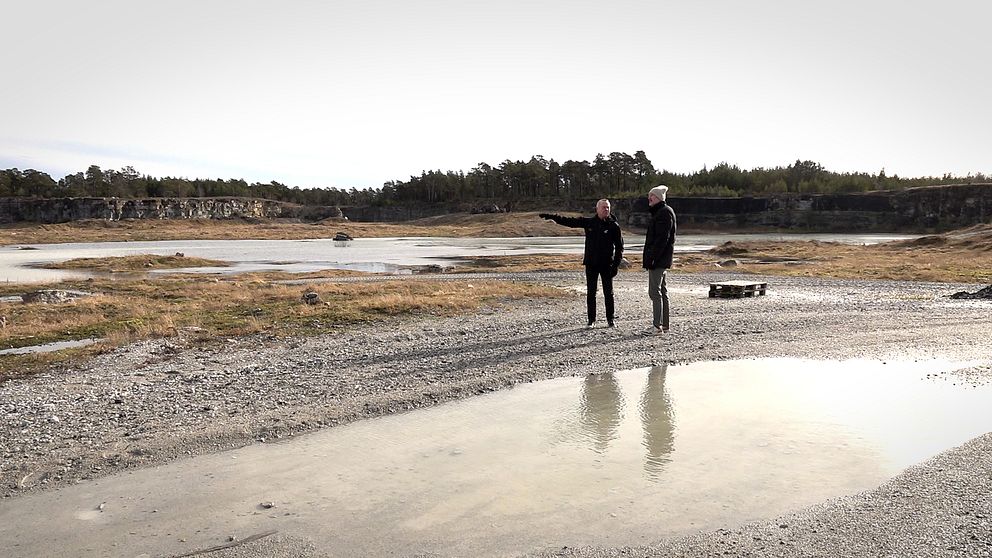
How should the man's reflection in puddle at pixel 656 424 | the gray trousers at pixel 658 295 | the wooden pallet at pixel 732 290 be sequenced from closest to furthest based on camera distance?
the man's reflection in puddle at pixel 656 424
the gray trousers at pixel 658 295
the wooden pallet at pixel 732 290

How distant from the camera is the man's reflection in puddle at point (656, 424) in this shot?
22.1 feet

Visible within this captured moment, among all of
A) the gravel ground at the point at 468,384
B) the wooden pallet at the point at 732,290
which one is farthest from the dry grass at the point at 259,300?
the wooden pallet at the point at 732,290

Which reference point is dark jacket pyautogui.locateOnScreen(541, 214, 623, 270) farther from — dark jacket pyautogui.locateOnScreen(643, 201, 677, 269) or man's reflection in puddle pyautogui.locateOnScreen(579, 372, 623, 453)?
man's reflection in puddle pyautogui.locateOnScreen(579, 372, 623, 453)

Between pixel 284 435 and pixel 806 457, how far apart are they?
5.41 metres

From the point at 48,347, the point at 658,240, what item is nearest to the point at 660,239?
the point at 658,240

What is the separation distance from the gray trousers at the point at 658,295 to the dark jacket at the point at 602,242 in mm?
769

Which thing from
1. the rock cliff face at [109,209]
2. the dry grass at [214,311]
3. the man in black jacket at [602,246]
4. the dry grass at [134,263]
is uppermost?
the rock cliff face at [109,209]

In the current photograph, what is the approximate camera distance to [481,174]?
17275cm

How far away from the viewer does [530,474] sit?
6402 mm

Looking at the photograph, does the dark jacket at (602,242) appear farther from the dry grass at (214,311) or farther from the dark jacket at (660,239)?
the dry grass at (214,311)

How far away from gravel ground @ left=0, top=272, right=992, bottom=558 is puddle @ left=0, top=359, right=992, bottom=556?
319mm

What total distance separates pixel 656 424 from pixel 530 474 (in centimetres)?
217

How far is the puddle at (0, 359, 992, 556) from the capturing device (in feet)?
17.3

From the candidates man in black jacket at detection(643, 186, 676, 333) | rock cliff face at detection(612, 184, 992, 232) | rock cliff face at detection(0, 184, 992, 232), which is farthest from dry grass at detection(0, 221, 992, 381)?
rock cliff face at detection(0, 184, 992, 232)
